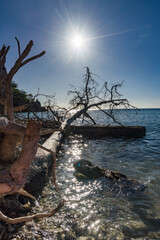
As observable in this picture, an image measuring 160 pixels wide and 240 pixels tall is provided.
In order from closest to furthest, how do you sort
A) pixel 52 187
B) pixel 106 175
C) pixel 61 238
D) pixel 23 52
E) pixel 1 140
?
1. pixel 23 52
2. pixel 1 140
3. pixel 61 238
4. pixel 52 187
5. pixel 106 175

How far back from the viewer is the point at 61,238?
228cm

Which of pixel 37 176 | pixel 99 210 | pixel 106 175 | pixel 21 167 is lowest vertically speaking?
pixel 99 210

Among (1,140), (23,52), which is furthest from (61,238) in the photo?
(23,52)

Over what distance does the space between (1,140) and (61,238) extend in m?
1.85

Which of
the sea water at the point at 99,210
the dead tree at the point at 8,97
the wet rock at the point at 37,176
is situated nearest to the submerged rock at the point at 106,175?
the sea water at the point at 99,210

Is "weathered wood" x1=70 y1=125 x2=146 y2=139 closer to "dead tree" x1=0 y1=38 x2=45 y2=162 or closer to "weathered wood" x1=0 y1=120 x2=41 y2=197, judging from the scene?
"dead tree" x1=0 y1=38 x2=45 y2=162

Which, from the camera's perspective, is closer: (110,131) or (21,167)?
(21,167)

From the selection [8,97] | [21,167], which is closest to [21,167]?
[21,167]

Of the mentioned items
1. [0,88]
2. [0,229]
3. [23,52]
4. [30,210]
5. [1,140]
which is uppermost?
[23,52]

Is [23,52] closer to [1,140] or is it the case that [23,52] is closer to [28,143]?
[28,143]

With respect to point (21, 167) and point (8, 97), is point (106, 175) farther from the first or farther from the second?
point (21, 167)

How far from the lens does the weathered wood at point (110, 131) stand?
11.3 m

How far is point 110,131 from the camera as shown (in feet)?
37.6

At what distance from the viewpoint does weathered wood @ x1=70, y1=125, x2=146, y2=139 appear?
11266 mm
